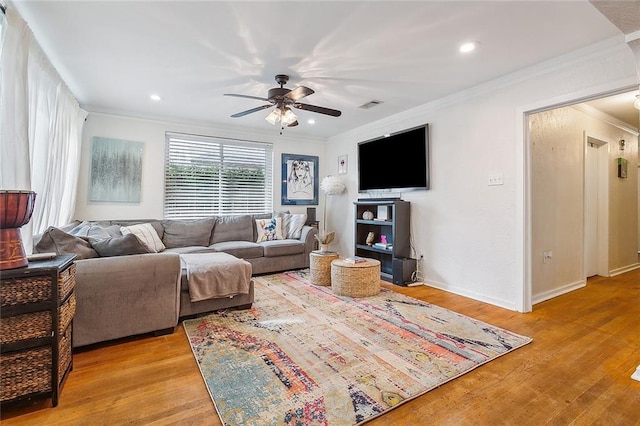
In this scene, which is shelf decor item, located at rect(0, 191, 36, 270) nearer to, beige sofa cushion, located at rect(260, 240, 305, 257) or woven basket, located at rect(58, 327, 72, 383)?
woven basket, located at rect(58, 327, 72, 383)

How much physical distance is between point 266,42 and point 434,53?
4.74ft

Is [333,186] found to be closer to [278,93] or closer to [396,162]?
[396,162]

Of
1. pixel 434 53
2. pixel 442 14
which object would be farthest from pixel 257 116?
pixel 442 14

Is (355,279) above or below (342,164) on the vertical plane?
below

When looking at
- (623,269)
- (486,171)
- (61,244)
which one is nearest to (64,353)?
(61,244)

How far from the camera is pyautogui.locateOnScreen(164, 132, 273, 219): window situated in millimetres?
4648

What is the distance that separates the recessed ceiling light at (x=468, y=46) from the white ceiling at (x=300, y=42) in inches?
2.4

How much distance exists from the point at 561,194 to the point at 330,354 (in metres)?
3.45

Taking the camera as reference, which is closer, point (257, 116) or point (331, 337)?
point (331, 337)

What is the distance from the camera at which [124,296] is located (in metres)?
2.16

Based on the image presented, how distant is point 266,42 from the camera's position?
2.38 metres

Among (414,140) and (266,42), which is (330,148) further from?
(266,42)

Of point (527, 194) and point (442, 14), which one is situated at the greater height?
point (442, 14)

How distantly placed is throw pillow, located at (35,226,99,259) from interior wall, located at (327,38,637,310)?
366 cm
